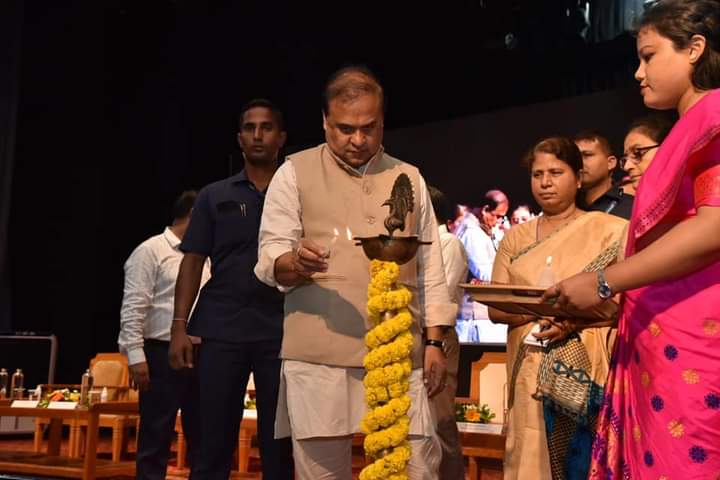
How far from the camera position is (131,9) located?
31.7 ft

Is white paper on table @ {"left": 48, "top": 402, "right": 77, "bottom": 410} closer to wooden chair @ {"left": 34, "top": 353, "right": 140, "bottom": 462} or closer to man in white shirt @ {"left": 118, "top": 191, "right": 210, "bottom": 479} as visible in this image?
wooden chair @ {"left": 34, "top": 353, "right": 140, "bottom": 462}

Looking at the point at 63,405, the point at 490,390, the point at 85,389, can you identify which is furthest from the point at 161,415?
the point at 490,390

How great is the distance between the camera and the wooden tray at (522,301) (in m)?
2.37

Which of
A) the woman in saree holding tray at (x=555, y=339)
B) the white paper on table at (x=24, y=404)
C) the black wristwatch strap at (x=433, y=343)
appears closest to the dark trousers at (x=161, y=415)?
the white paper on table at (x=24, y=404)

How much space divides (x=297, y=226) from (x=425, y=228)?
0.39 m

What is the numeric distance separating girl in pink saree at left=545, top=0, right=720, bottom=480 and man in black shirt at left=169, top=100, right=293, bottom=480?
5.07 ft

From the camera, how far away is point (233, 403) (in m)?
3.51

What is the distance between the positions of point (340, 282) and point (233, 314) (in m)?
0.92

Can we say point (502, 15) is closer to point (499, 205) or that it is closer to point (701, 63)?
point (499, 205)

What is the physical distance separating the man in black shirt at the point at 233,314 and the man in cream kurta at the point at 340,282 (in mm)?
723

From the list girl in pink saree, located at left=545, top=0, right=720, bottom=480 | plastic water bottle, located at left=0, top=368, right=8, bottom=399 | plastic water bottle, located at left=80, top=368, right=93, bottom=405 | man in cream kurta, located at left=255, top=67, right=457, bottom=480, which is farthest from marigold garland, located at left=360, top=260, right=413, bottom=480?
plastic water bottle, located at left=0, top=368, right=8, bottom=399

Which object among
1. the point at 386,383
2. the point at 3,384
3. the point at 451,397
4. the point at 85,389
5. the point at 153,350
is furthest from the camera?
the point at 3,384

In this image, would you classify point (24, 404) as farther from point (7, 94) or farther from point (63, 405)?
point (7, 94)

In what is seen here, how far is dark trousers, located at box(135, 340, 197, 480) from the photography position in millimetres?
4930
